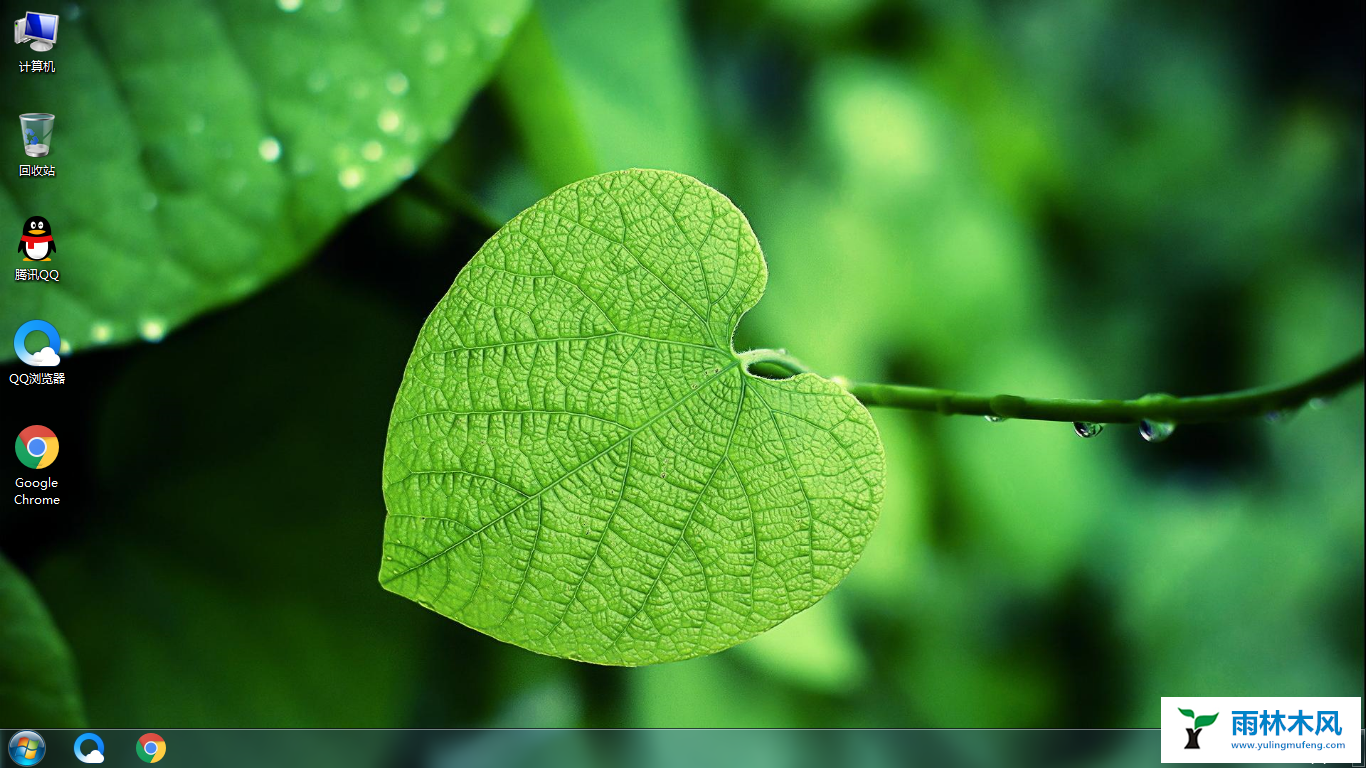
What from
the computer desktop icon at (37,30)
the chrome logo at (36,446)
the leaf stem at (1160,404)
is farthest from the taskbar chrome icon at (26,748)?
the leaf stem at (1160,404)

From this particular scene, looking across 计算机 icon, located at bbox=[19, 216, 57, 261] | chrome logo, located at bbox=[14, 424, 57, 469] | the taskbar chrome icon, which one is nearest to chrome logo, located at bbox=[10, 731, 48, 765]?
the taskbar chrome icon

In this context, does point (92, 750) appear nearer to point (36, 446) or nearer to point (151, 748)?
point (151, 748)

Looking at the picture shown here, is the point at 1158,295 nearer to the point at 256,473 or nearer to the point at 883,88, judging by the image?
the point at 883,88

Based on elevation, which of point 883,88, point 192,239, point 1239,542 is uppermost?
point 883,88

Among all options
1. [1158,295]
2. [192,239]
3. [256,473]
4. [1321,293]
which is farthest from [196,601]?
[1321,293]

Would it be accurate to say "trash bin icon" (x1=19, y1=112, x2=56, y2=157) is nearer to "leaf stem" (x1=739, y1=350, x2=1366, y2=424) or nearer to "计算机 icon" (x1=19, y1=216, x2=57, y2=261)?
"计算机 icon" (x1=19, y1=216, x2=57, y2=261)

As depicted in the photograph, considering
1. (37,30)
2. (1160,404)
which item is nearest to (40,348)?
(37,30)
